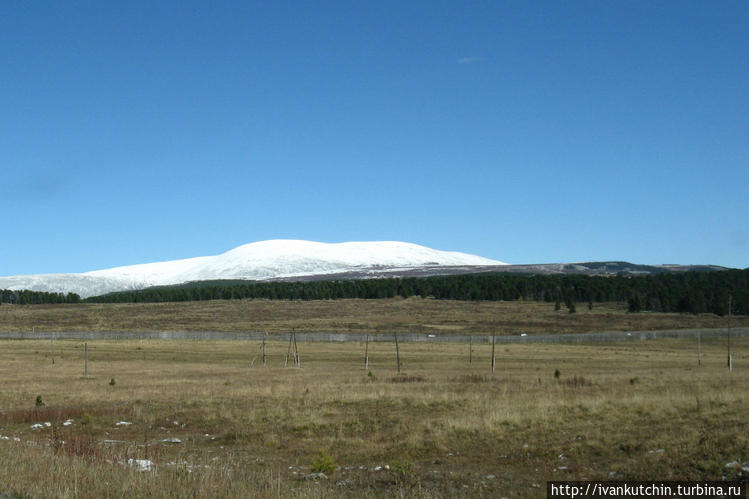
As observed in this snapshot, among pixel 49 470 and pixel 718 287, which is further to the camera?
pixel 718 287

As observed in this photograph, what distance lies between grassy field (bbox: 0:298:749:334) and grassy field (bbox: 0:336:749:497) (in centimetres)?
8070

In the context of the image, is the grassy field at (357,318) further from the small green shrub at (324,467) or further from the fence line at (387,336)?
the small green shrub at (324,467)

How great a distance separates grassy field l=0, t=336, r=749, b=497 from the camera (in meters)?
13.7

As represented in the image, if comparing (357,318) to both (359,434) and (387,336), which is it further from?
(359,434)

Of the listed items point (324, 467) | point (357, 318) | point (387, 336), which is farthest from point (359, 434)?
point (357, 318)

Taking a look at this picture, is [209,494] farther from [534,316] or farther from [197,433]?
[534,316]

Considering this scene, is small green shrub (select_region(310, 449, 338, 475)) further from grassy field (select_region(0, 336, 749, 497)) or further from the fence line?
the fence line

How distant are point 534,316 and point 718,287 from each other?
53968 mm

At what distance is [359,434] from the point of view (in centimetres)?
2342

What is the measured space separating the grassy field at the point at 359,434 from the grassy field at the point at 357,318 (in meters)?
80.7

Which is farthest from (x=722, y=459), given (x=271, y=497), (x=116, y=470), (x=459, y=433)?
(x=116, y=470)

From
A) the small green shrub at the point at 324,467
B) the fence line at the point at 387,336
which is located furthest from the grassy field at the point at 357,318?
the small green shrub at the point at 324,467

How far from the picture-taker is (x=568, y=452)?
1867cm

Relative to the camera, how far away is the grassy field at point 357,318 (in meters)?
127
